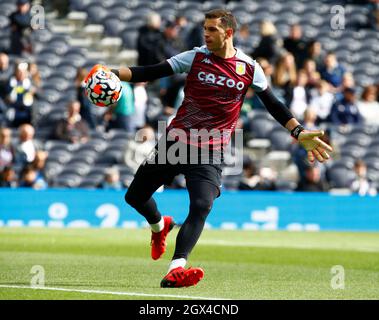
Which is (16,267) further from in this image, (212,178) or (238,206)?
(238,206)

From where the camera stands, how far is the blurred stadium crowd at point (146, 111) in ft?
76.1

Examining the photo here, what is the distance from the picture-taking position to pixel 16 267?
12.6m

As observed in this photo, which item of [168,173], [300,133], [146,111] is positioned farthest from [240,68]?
[146,111]

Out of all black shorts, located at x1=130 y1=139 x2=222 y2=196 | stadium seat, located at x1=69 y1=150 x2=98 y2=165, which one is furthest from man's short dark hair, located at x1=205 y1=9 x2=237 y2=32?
stadium seat, located at x1=69 y1=150 x2=98 y2=165

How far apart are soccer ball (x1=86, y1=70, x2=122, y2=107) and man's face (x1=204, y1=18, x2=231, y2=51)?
98 centimetres

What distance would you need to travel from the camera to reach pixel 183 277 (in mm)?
10023

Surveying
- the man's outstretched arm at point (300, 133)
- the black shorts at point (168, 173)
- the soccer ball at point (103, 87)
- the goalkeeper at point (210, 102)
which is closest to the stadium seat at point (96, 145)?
the black shorts at point (168, 173)

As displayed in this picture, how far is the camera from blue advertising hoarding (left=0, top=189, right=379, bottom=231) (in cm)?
2150

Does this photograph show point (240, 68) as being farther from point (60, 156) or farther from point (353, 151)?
point (353, 151)

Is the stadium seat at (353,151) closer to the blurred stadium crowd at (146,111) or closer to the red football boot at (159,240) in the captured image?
the blurred stadium crowd at (146,111)

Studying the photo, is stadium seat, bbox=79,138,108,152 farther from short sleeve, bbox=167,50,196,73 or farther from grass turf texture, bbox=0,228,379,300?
short sleeve, bbox=167,50,196,73

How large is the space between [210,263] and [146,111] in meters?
10.6

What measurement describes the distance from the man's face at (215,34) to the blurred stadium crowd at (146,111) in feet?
38.9

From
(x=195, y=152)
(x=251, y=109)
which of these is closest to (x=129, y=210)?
(x=251, y=109)
